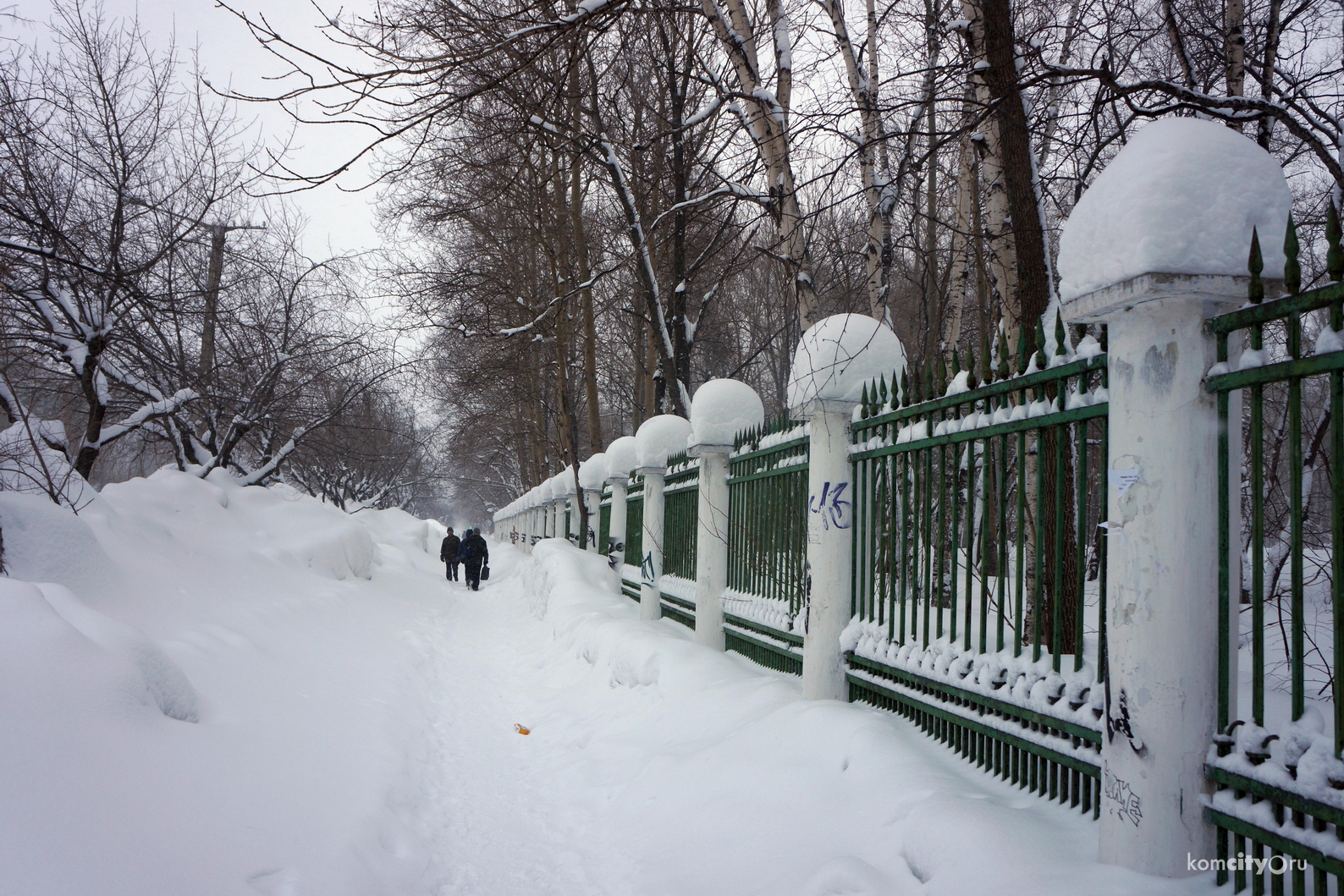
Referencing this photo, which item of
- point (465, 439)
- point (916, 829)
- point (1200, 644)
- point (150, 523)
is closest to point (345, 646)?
point (150, 523)

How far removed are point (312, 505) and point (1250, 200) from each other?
13.0 m

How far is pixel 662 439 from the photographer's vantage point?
884cm

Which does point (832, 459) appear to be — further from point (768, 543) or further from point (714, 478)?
point (714, 478)

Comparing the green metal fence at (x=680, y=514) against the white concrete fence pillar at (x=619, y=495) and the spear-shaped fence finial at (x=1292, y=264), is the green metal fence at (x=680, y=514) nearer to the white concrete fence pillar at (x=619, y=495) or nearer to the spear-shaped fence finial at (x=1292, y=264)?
the white concrete fence pillar at (x=619, y=495)

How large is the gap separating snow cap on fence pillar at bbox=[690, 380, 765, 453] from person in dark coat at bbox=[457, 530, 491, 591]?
553 inches

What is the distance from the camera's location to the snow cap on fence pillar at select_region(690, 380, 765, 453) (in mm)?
6801

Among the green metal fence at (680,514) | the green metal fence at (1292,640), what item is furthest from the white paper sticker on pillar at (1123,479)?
the green metal fence at (680,514)

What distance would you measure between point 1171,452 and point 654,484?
22.7 feet

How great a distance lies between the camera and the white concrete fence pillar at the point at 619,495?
11133mm

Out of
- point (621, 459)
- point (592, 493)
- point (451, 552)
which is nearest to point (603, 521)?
point (592, 493)

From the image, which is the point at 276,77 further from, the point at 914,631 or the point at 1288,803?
the point at 1288,803

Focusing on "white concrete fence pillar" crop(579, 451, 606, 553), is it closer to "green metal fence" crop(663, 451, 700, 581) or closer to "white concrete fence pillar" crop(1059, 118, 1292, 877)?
"green metal fence" crop(663, 451, 700, 581)

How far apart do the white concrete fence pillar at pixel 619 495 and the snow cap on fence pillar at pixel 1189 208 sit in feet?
27.3

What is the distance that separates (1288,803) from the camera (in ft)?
6.89
